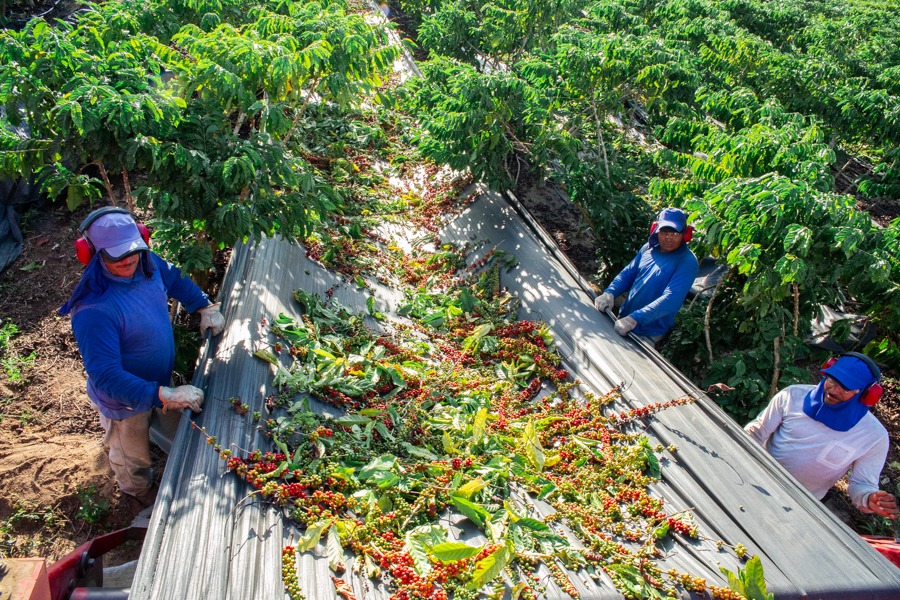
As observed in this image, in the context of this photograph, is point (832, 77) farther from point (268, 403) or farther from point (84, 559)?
point (84, 559)

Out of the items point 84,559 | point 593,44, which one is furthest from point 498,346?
point 593,44

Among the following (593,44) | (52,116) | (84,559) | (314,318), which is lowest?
(84,559)

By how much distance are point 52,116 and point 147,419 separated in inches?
68.2

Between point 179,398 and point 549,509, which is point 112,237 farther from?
point 549,509

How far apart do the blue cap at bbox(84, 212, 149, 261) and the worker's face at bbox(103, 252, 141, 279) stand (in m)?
0.03

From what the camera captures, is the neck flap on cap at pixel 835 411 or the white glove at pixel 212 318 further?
the white glove at pixel 212 318

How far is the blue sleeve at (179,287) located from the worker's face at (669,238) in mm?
3179

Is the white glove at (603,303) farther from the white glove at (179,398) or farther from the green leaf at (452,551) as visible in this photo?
the white glove at (179,398)

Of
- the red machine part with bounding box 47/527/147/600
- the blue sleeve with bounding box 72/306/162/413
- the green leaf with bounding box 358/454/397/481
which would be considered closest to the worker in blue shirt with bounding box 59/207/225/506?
the blue sleeve with bounding box 72/306/162/413

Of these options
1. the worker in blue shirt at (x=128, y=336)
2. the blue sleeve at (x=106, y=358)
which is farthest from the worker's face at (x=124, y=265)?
the blue sleeve at (x=106, y=358)

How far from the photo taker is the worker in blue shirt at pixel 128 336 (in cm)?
291

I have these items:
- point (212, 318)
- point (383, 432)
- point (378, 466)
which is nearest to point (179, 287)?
point (212, 318)

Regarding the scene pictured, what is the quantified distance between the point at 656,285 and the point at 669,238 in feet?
1.18

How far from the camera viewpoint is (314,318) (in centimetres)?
411
